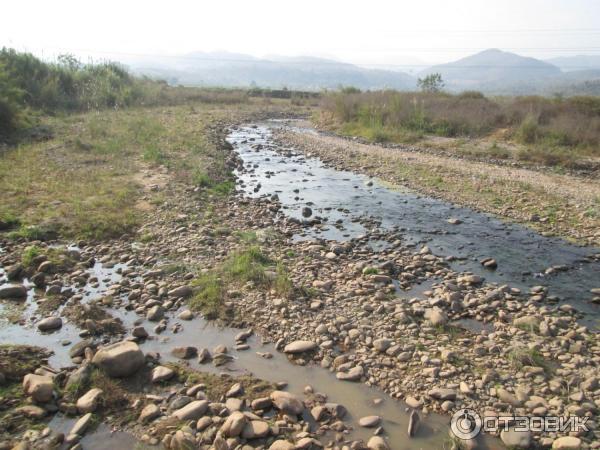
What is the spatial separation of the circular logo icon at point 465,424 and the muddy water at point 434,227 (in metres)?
3.45

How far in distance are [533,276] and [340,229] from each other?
445cm

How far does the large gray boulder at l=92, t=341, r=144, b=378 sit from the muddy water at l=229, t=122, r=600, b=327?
17.6 feet

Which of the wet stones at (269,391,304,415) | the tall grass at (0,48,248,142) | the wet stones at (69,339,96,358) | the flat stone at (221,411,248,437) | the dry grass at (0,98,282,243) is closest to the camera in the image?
the flat stone at (221,411,248,437)

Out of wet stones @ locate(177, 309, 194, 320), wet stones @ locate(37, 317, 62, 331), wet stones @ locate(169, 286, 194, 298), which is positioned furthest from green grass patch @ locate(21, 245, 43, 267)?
wet stones @ locate(177, 309, 194, 320)

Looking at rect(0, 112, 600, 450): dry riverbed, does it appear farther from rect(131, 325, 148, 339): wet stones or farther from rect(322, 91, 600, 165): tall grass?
rect(322, 91, 600, 165): tall grass

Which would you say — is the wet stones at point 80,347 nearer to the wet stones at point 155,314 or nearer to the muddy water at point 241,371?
the muddy water at point 241,371

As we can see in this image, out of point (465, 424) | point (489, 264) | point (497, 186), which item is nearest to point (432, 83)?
point (497, 186)

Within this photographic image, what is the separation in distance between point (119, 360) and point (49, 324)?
1.74 metres

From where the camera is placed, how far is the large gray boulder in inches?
191

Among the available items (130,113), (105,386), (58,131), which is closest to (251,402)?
(105,386)

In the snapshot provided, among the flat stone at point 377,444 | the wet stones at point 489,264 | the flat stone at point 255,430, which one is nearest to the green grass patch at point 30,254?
the flat stone at point 255,430

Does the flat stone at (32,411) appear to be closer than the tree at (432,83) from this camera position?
Yes

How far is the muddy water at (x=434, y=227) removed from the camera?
807 cm

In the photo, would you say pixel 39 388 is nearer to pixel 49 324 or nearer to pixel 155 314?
pixel 49 324
